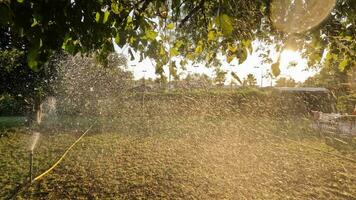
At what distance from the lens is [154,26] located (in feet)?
14.6

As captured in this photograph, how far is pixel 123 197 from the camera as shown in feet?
17.0

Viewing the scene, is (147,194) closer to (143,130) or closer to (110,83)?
(143,130)

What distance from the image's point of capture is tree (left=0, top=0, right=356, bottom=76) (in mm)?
2059

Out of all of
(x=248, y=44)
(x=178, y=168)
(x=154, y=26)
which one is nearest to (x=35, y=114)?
(x=178, y=168)

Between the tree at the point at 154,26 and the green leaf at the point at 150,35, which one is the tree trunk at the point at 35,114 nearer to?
the tree at the point at 154,26

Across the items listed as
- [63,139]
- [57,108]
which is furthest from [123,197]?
[57,108]

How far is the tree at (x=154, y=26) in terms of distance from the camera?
2.06 meters

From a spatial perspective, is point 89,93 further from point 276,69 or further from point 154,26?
point 276,69

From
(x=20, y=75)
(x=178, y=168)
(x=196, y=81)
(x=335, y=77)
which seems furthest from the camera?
(x=196, y=81)

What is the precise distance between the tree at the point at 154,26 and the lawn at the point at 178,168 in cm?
268

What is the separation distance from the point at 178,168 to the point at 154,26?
3966 mm

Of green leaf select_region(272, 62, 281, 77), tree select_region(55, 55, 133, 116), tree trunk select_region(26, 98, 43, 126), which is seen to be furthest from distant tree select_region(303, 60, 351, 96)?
tree trunk select_region(26, 98, 43, 126)

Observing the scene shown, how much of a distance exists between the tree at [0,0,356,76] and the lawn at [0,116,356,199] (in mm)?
2677

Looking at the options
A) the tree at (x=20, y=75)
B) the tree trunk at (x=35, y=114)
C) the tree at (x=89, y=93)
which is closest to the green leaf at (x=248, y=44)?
the tree at (x=20, y=75)
